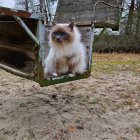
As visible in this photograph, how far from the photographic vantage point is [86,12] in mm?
5102

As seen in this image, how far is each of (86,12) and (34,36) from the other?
2022 mm

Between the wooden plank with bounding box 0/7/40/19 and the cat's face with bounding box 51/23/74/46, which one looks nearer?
the wooden plank with bounding box 0/7/40/19

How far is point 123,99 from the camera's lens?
16.5 feet

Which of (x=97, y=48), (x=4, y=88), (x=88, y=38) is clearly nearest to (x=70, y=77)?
(x=88, y=38)

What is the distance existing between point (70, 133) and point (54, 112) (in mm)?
710

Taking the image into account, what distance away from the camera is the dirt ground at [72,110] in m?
3.81

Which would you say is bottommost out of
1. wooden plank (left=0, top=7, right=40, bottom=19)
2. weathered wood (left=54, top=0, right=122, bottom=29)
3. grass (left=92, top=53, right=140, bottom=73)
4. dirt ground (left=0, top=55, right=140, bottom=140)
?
grass (left=92, top=53, right=140, bottom=73)

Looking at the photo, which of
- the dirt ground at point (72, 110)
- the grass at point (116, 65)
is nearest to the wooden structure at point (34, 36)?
the dirt ground at point (72, 110)

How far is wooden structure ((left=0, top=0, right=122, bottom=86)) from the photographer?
3.24 metres

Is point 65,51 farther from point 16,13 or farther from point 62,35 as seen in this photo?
point 16,13

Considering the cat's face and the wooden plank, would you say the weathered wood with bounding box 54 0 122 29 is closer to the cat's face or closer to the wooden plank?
the cat's face

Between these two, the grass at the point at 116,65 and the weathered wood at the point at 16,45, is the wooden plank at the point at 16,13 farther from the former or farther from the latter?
the grass at the point at 116,65

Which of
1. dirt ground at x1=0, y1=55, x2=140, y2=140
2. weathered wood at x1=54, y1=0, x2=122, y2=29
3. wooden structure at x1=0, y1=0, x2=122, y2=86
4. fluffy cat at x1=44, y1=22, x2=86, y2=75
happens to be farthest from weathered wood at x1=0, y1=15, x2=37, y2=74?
weathered wood at x1=54, y1=0, x2=122, y2=29

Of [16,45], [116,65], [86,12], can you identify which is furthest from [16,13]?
[116,65]
